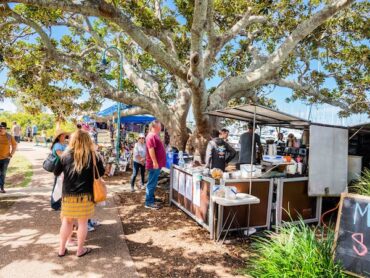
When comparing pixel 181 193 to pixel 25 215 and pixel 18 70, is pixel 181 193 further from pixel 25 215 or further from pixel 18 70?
pixel 18 70

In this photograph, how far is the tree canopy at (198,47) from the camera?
6.82 meters

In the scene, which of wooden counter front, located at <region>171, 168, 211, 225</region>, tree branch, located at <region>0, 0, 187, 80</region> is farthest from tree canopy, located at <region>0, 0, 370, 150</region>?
wooden counter front, located at <region>171, 168, 211, 225</region>

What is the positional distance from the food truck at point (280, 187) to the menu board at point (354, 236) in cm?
195

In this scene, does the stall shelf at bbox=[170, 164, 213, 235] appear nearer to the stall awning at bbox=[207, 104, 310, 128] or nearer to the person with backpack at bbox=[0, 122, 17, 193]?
the stall awning at bbox=[207, 104, 310, 128]

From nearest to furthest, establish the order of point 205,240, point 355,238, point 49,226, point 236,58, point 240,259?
point 355,238, point 240,259, point 205,240, point 49,226, point 236,58

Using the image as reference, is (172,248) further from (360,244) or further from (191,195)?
(360,244)

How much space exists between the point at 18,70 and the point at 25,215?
7.77 metres

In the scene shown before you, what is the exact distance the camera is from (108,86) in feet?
30.3

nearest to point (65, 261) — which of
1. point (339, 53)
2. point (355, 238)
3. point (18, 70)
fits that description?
point (355, 238)

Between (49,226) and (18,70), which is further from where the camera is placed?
(18,70)

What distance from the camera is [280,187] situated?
530 cm

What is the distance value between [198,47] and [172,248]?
14.6 feet

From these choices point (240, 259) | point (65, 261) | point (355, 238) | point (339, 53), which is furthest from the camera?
point (339, 53)

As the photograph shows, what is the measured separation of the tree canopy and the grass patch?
344cm
